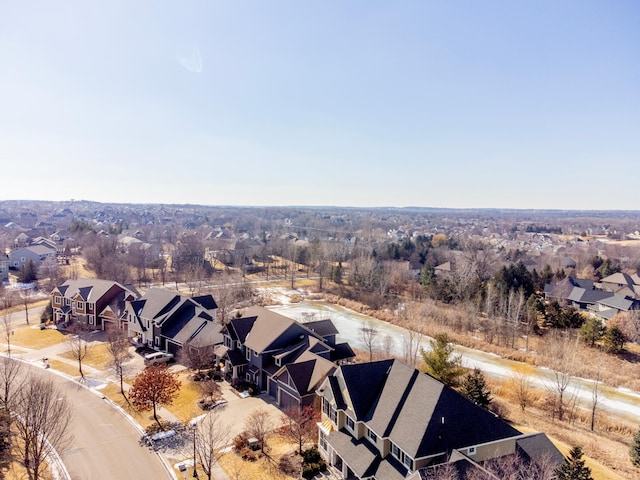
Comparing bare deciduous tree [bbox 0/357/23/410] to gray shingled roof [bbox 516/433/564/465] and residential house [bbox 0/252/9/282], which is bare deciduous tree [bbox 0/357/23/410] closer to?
gray shingled roof [bbox 516/433/564/465]

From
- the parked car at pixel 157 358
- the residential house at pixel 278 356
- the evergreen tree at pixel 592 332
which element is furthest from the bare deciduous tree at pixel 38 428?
the evergreen tree at pixel 592 332

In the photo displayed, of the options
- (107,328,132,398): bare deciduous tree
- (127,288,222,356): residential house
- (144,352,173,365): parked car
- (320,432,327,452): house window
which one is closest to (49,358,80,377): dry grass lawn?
(107,328,132,398): bare deciduous tree

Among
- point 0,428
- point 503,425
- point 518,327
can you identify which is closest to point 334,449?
point 503,425

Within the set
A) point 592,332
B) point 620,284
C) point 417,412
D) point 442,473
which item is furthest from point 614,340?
point 442,473

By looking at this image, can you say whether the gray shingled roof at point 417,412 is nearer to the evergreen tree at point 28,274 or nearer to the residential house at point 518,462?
the residential house at point 518,462

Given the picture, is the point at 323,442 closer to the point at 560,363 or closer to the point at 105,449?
the point at 105,449

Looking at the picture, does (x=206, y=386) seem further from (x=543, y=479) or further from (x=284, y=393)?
(x=543, y=479)
